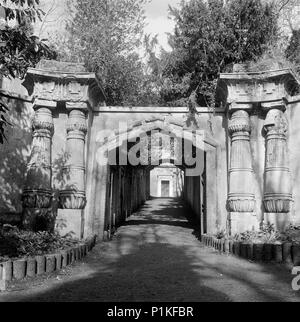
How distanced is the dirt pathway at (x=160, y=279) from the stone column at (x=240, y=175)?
3.49 ft

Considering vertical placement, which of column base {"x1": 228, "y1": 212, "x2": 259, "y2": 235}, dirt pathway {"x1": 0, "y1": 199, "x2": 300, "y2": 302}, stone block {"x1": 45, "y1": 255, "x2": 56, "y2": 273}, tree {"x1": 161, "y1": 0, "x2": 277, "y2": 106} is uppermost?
tree {"x1": 161, "y1": 0, "x2": 277, "y2": 106}

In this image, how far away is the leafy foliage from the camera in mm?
6312

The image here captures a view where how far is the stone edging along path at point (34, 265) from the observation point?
538 cm

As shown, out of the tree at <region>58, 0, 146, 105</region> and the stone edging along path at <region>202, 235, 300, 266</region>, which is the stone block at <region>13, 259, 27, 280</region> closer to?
the stone edging along path at <region>202, 235, 300, 266</region>

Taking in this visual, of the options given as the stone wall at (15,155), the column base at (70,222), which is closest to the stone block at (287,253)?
the column base at (70,222)

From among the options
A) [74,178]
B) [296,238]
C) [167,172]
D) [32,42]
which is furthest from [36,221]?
[167,172]

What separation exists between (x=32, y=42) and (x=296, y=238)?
20.5 ft

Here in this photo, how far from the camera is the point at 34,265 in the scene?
5.78m

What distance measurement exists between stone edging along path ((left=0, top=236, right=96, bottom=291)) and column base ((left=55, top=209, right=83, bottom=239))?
5.51 ft

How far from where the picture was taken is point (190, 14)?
1509cm

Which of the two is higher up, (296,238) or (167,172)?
(167,172)

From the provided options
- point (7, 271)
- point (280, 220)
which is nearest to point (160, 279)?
point (7, 271)

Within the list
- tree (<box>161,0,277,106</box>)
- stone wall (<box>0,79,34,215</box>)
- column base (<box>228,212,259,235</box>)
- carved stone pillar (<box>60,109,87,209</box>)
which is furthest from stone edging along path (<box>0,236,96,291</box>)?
tree (<box>161,0,277,106</box>)
